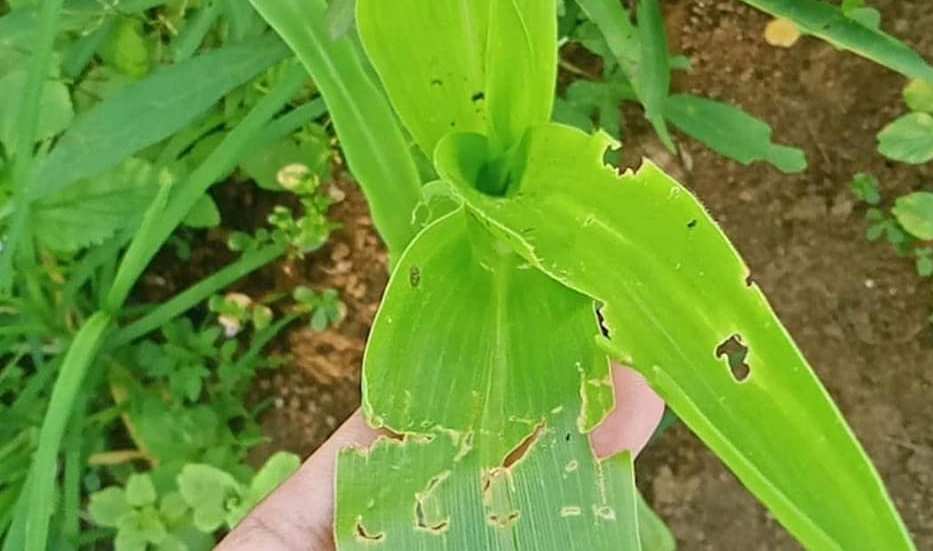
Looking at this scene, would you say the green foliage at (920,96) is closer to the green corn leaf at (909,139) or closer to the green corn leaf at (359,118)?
the green corn leaf at (909,139)

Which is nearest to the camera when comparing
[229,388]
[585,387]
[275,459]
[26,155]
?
[585,387]

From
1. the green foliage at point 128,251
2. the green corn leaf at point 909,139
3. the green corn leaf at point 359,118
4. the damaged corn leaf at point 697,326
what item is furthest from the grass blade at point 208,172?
the green corn leaf at point 909,139

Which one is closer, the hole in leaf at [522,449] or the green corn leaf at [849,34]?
the hole in leaf at [522,449]

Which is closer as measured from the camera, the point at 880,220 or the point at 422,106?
the point at 422,106

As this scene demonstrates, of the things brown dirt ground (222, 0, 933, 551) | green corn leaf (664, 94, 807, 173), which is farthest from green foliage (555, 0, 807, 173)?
brown dirt ground (222, 0, 933, 551)

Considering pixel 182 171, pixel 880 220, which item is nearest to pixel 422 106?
pixel 182 171

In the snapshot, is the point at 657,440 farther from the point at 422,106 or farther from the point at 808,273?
the point at 422,106

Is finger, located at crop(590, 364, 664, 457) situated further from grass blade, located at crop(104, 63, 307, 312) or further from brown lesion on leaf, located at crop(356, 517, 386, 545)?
grass blade, located at crop(104, 63, 307, 312)
